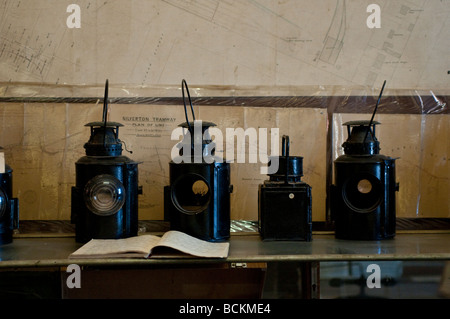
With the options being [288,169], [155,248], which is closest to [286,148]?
[288,169]

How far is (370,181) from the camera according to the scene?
1.68 meters

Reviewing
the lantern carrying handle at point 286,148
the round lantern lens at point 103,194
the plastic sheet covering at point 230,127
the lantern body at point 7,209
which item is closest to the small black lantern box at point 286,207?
the lantern carrying handle at point 286,148

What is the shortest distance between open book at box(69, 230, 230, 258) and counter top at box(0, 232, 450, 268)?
0.02 m

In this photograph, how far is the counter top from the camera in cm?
136

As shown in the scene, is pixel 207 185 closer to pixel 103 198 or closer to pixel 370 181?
pixel 103 198

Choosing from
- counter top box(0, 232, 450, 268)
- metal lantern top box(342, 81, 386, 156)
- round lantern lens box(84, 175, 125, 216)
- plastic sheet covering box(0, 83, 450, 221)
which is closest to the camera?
counter top box(0, 232, 450, 268)

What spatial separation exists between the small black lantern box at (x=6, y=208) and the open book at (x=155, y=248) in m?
0.35

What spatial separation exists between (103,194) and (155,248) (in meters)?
0.33

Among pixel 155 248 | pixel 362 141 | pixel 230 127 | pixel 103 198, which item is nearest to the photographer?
pixel 155 248

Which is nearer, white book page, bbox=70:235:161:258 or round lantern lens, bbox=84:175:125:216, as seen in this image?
white book page, bbox=70:235:161:258

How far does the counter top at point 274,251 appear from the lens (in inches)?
53.4

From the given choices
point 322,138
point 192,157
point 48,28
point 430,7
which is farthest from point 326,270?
point 48,28

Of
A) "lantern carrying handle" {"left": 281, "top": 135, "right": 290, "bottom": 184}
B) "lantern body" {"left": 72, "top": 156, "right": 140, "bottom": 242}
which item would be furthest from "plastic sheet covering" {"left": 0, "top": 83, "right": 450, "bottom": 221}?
"lantern body" {"left": 72, "top": 156, "right": 140, "bottom": 242}

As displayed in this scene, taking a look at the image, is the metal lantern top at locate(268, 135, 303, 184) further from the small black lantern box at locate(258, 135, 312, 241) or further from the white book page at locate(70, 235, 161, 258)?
the white book page at locate(70, 235, 161, 258)
